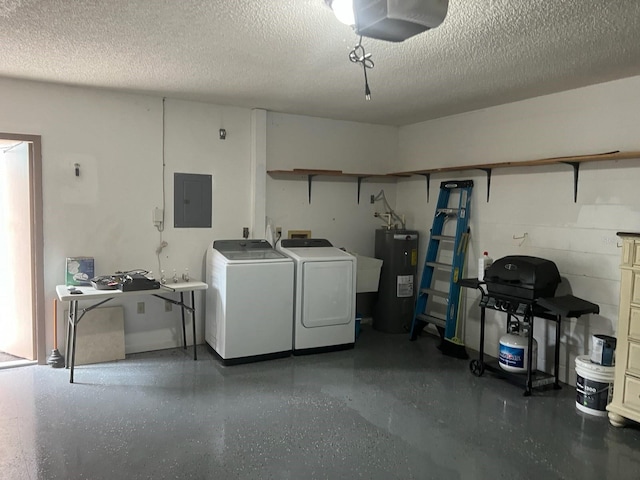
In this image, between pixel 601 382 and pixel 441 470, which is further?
pixel 601 382

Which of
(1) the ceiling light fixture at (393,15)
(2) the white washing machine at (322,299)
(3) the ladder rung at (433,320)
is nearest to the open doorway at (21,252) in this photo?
(2) the white washing machine at (322,299)

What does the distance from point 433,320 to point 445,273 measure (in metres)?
0.59

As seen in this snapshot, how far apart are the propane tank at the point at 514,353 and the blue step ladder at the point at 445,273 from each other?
682 millimetres

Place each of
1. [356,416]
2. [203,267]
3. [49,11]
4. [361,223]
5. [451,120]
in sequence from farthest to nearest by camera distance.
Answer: [361,223]
[451,120]
[203,267]
[356,416]
[49,11]

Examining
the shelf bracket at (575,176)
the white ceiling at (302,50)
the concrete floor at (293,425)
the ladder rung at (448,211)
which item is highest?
the white ceiling at (302,50)

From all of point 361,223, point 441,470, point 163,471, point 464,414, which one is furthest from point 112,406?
point 361,223

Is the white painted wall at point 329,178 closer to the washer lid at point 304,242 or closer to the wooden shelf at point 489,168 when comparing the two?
the wooden shelf at point 489,168

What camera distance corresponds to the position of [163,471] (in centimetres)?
259

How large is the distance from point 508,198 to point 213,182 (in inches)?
115

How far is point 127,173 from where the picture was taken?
4.43 meters

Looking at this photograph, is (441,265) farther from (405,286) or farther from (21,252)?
(21,252)

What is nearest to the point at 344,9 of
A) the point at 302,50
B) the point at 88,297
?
the point at 302,50

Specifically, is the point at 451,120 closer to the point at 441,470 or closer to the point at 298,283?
the point at 298,283

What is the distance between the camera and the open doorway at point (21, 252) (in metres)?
4.09
